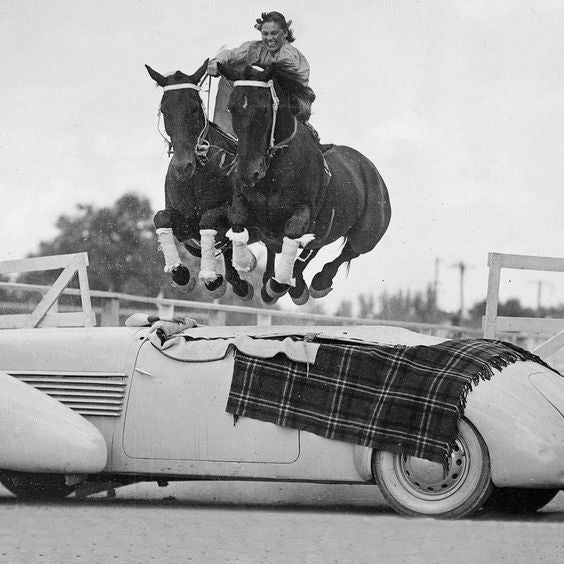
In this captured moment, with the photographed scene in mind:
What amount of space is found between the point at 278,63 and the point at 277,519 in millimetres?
2921

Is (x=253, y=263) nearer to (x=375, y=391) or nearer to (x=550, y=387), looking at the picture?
(x=375, y=391)

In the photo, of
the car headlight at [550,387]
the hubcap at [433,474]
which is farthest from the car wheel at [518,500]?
the car headlight at [550,387]

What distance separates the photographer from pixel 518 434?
4711 mm

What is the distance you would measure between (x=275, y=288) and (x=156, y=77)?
1461mm

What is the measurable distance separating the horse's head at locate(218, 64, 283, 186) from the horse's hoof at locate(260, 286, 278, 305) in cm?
79

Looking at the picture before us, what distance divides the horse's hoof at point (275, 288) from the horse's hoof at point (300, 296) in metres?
0.04

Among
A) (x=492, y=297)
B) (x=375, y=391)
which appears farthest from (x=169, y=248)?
(x=375, y=391)

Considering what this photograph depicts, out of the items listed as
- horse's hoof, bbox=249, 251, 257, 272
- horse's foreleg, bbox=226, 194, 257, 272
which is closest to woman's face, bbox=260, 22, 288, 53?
horse's foreleg, bbox=226, 194, 257, 272

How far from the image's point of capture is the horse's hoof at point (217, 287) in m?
6.66

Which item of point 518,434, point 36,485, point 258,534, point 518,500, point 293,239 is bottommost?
point 36,485

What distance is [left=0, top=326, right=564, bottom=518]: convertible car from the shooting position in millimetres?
4762

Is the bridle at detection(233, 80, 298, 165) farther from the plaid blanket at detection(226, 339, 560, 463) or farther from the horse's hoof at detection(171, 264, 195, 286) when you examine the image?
the plaid blanket at detection(226, 339, 560, 463)

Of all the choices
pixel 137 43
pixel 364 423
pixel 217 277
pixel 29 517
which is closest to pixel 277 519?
pixel 364 423

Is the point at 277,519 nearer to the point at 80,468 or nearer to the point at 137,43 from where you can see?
the point at 80,468
